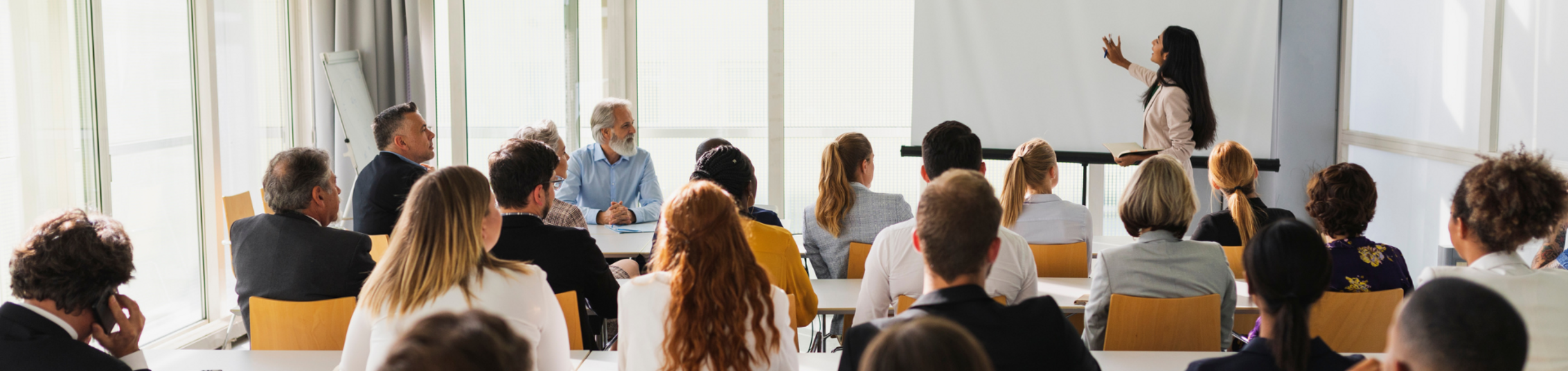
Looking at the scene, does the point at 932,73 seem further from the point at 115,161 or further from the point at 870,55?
the point at 115,161

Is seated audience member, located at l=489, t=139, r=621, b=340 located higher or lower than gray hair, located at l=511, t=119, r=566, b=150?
Answer: lower

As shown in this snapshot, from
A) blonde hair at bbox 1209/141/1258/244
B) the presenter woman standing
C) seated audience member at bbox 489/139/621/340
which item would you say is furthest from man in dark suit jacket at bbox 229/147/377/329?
the presenter woman standing

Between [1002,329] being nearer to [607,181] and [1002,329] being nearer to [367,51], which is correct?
[607,181]

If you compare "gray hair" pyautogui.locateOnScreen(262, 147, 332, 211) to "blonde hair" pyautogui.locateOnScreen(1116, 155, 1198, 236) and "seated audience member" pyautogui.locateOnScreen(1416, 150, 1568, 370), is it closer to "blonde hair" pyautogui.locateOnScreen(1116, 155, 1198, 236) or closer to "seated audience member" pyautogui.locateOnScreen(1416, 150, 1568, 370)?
"blonde hair" pyautogui.locateOnScreen(1116, 155, 1198, 236)

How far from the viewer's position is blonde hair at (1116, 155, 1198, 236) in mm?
2209

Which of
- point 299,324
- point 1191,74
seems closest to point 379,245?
point 299,324

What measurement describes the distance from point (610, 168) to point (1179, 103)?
2.66 metres

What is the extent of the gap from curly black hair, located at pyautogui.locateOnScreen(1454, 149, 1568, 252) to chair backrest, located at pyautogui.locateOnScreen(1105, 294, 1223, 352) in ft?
1.67

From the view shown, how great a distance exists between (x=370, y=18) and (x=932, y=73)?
2.99 m

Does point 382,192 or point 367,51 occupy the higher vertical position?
point 367,51

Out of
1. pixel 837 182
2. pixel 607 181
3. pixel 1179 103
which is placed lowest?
pixel 607 181

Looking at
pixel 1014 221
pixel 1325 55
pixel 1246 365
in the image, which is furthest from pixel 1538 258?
pixel 1325 55

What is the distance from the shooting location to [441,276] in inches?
67.8

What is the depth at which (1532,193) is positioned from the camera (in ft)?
5.95
